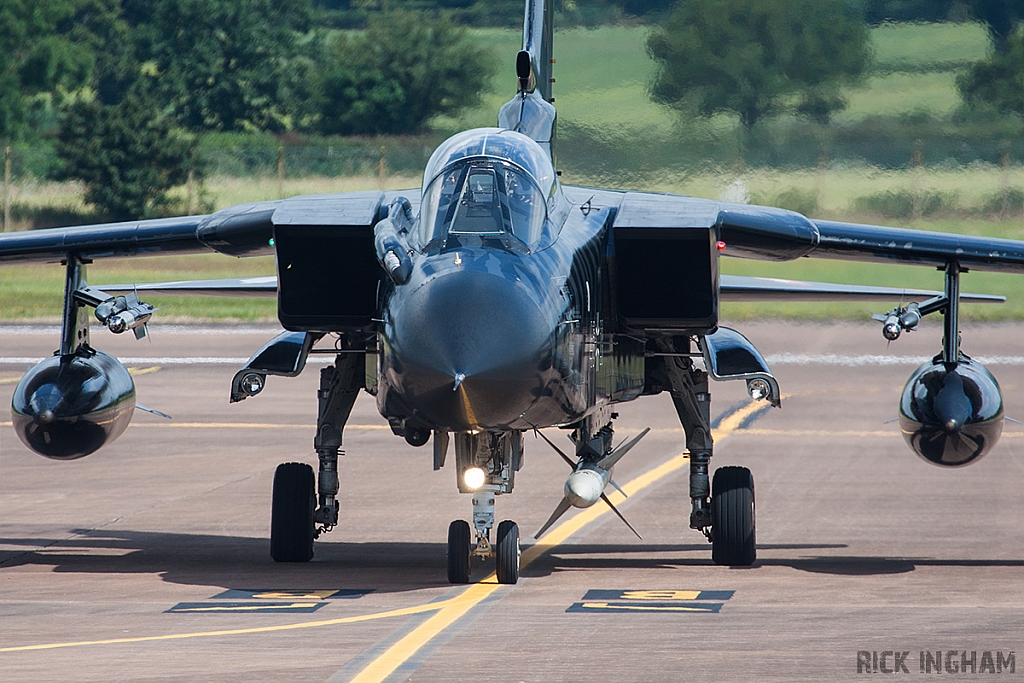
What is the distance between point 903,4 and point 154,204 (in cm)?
2191

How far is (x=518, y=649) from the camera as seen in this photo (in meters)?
9.63

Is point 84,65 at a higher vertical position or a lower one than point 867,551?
higher

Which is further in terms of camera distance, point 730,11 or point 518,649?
point 730,11

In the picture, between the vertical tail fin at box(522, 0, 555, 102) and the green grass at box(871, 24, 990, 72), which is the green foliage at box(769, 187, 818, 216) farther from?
the vertical tail fin at box(522, 0, 555, 102)

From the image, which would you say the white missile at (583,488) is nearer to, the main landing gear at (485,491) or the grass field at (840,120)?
the main landing gear at (485,491)

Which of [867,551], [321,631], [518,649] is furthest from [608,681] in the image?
[867,551]

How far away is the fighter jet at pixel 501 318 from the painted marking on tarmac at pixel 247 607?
1305 millimetres

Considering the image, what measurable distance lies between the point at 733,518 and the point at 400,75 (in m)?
29.5

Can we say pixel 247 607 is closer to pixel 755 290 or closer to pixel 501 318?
pixel 501 318

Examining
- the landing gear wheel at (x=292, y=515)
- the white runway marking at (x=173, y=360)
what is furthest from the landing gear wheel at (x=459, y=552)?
the white runway marking at (x=173, y=360)

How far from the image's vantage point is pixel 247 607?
11.3m

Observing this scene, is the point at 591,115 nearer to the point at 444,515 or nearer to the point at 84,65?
the point at 444,515

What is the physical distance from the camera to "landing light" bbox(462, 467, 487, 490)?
11.5m

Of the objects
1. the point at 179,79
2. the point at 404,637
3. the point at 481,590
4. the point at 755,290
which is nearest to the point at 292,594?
the point at 481,590
